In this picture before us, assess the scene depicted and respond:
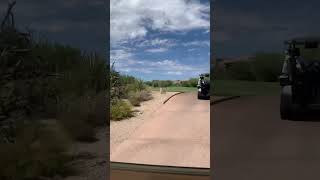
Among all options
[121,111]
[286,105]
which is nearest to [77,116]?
[121,111]

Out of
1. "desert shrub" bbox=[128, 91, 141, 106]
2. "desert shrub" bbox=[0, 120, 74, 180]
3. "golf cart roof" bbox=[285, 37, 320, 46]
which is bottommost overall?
"desert shrub" bbox=[0, 120, 74, 180]

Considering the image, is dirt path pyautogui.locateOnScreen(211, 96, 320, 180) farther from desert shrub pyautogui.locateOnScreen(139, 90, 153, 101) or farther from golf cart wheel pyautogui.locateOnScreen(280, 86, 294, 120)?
desert shrub pyautogui.locateOnScreen(139, 90, 153, 101)

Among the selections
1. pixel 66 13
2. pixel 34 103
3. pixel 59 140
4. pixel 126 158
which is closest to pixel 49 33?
pixel 66 13

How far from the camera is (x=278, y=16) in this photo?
417 centimetres

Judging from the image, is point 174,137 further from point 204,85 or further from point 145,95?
point 204,85

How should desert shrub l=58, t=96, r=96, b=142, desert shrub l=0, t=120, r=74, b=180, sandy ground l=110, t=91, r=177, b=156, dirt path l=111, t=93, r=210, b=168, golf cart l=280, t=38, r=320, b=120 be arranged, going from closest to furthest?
1. golf cart l=280, t=38, r=320, b=120
2. desert shrub l=0, t=120, r=74, b=180
3. desert shrub l=58, t=96, r=96, b=142
4. dirt path l=111, t=93, r=210, b=168
5. sandy ground l=110, t=91, r=177, b=156

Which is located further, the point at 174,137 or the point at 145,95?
the point at 145,95

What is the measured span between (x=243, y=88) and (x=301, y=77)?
0.43 metres

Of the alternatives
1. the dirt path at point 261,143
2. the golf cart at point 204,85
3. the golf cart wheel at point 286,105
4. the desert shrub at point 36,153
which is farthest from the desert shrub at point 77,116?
the golf cart wheel at point 286,105

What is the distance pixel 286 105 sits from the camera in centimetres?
413

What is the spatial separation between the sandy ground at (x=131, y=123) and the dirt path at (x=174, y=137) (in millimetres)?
31

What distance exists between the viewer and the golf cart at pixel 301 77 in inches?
159

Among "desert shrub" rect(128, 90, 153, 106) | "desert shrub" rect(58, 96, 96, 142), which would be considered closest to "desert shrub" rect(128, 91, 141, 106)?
"desert shrub" rect(128, 90, 153, 106)

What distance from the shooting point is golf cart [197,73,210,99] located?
4398mm
